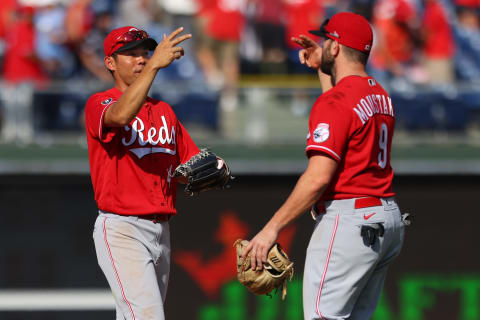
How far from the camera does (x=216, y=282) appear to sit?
23.7ft

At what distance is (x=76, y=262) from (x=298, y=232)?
1.99 m

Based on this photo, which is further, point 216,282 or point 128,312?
point 216,282

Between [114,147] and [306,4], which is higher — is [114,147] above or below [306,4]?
below

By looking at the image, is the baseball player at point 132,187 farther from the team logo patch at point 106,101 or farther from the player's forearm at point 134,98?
the player's forearm at point 134,98

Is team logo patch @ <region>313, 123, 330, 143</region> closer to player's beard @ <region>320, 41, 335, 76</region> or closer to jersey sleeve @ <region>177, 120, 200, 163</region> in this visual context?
player's beard @ <region>320, 41, 335, 76</region>

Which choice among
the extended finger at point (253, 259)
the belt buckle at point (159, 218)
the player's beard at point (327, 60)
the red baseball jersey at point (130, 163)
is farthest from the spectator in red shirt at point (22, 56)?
the extended finger at point (253, 259)

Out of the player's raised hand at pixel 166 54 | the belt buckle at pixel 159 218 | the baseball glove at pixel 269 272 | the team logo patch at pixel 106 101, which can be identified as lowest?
the baseball glove at pixel 269 272

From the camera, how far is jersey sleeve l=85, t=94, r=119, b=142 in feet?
14.1

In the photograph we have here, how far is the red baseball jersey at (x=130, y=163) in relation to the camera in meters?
4.43

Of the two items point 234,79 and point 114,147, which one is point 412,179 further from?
point 114,147

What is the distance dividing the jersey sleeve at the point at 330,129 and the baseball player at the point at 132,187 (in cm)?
91

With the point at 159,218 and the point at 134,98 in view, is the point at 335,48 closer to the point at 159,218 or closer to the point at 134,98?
the point at 134,98

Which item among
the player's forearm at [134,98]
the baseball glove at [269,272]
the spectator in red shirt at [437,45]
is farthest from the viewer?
the spectator in red shirt at [437,45]

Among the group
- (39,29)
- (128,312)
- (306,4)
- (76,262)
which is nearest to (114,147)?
(128,312)
